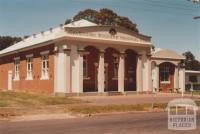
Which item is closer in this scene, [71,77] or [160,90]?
[71,77]

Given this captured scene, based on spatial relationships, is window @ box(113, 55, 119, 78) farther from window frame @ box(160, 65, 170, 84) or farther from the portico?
window frame @ box(160, 65, 170, 84)

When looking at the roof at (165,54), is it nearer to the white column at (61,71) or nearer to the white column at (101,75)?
the white column at (101,75)

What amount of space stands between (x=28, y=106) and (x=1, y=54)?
2871 centimetres

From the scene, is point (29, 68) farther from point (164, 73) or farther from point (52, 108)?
point (52, 108)

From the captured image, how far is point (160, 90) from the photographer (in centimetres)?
4866

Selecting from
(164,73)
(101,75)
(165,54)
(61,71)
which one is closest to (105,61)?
(101,75)

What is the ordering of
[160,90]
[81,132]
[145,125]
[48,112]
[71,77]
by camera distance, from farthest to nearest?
[160,90], [71,77], [48,112], [145,125], [81,132]

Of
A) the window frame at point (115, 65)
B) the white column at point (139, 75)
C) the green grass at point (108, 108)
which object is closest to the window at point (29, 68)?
the window frame at point (115, 65)

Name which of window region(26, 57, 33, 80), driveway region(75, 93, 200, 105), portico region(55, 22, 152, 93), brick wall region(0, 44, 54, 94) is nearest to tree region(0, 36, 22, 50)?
brick wall region(0, 44, 54, 94)

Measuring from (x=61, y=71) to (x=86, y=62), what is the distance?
3447mm

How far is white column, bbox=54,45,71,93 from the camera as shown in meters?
34.9

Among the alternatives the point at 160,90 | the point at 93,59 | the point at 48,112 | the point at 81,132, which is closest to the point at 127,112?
the point at 48,112

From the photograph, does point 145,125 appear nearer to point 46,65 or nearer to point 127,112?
point 127,112

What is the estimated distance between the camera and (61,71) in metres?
35.4
